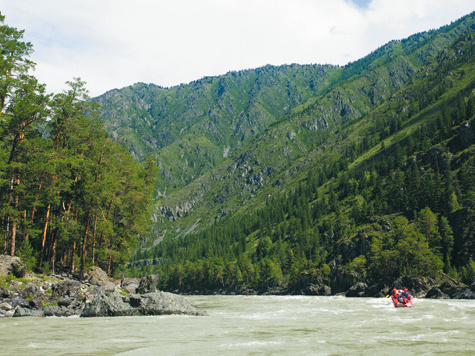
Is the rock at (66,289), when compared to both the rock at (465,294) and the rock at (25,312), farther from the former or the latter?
the rock at (465,294)

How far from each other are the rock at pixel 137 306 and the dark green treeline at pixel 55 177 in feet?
40.9

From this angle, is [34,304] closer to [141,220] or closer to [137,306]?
[137,306]

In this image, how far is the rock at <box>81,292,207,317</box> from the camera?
3378 centimetres

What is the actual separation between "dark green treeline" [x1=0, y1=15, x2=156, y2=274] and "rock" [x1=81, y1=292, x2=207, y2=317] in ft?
40.9

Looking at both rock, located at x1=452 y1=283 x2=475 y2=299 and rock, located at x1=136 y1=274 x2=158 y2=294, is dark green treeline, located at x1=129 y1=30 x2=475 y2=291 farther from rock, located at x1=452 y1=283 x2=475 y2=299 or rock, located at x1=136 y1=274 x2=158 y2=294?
rock, located at x1=136 y1=274 x2=158 y2=294

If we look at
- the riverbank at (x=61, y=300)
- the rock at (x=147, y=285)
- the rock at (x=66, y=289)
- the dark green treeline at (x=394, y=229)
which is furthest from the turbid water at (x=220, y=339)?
the dark green treeline at (x=394, y=229)

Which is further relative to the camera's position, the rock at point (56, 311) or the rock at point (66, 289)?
the rock at point (66, 289)

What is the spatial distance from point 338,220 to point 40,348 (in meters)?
154

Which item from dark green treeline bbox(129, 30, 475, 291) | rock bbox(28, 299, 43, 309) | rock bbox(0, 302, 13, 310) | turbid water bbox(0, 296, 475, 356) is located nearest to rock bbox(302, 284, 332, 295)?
dark green treeline bbox(129, 30, 475, 291)

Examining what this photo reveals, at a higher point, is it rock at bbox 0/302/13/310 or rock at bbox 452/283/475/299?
rock at bbox 0/302/13/310

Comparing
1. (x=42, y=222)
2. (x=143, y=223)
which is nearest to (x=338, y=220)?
(x=143, y=223)

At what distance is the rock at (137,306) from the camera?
111 ft

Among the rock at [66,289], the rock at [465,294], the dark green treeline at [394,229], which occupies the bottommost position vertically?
the rock at [465,294]

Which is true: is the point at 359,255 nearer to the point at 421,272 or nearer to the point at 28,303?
the point at 421,272
